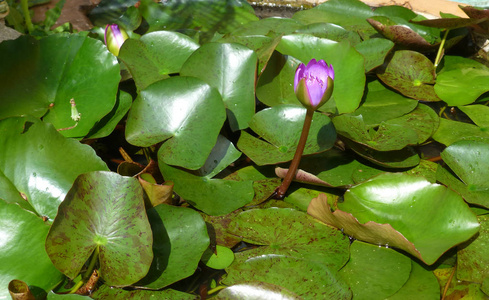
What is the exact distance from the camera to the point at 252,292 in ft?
3.76

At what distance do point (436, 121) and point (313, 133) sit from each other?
1.97ft

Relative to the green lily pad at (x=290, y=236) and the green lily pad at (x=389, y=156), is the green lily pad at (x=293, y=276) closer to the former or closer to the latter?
the green lily pad at (x=290, y=236)

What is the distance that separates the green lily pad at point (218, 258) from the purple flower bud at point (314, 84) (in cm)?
48

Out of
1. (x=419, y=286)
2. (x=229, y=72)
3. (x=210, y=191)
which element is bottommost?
(x=419, y=286)

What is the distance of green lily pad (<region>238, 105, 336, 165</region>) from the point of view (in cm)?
148

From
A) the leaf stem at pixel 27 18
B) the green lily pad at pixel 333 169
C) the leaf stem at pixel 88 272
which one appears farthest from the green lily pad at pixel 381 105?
the leaf stem at pixel 27 18

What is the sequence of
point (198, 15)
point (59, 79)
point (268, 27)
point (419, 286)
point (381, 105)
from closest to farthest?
point (419, 286) → point (59, 79) → point (381, 105) → point (268, 27) → point (198, 15)

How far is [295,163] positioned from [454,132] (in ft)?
2.49

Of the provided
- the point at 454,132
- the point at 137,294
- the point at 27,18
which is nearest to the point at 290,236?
the point at 137,294

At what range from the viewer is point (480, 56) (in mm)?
2246

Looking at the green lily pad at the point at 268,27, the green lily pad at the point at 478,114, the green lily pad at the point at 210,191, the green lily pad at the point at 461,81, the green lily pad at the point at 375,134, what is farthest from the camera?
the green lily pad at the point at 268,27

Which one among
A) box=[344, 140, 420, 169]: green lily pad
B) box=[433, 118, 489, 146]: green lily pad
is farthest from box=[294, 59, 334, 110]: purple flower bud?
box=[433, 118, 489, 146]: green lily pad

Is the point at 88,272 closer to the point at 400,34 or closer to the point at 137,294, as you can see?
the point at 137,294

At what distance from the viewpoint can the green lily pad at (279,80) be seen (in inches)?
67.4
